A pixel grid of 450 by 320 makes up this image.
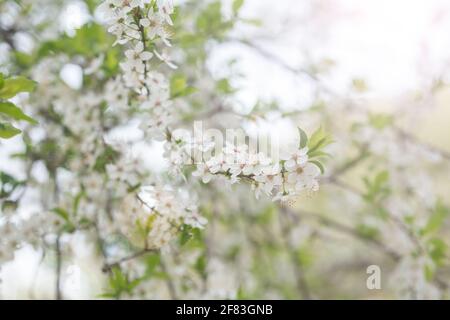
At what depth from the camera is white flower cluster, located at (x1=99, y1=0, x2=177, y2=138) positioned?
57.9 inches

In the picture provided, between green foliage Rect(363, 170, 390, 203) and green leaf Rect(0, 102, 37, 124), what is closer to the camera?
green leaf Rect(0, 102, 37, 124)

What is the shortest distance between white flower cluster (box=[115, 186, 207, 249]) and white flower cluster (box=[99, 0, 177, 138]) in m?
0.22

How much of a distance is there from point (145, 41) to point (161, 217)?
561mm

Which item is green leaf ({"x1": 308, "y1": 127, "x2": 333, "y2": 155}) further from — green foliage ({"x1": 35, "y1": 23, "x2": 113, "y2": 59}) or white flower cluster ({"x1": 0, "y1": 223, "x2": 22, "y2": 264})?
white flower cluster ({"x1": 0, "y1": 223, "x2": 22, "y2": 264})

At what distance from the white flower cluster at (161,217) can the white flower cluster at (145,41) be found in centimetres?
22

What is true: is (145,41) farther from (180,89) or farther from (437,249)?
(437,249)

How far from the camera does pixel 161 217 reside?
1.76m

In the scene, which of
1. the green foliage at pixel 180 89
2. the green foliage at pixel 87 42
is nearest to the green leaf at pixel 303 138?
the green foliage at pixel 180 89

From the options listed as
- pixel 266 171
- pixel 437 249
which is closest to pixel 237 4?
pixel 266 171

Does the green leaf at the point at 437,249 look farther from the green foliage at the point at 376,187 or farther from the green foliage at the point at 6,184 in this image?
the green foliage at the point at 6,184

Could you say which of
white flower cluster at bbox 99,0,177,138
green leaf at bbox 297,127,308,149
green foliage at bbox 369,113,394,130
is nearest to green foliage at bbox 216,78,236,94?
white flower cluster at bbox 99,0,177,138

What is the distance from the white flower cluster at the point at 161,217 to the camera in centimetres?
175
